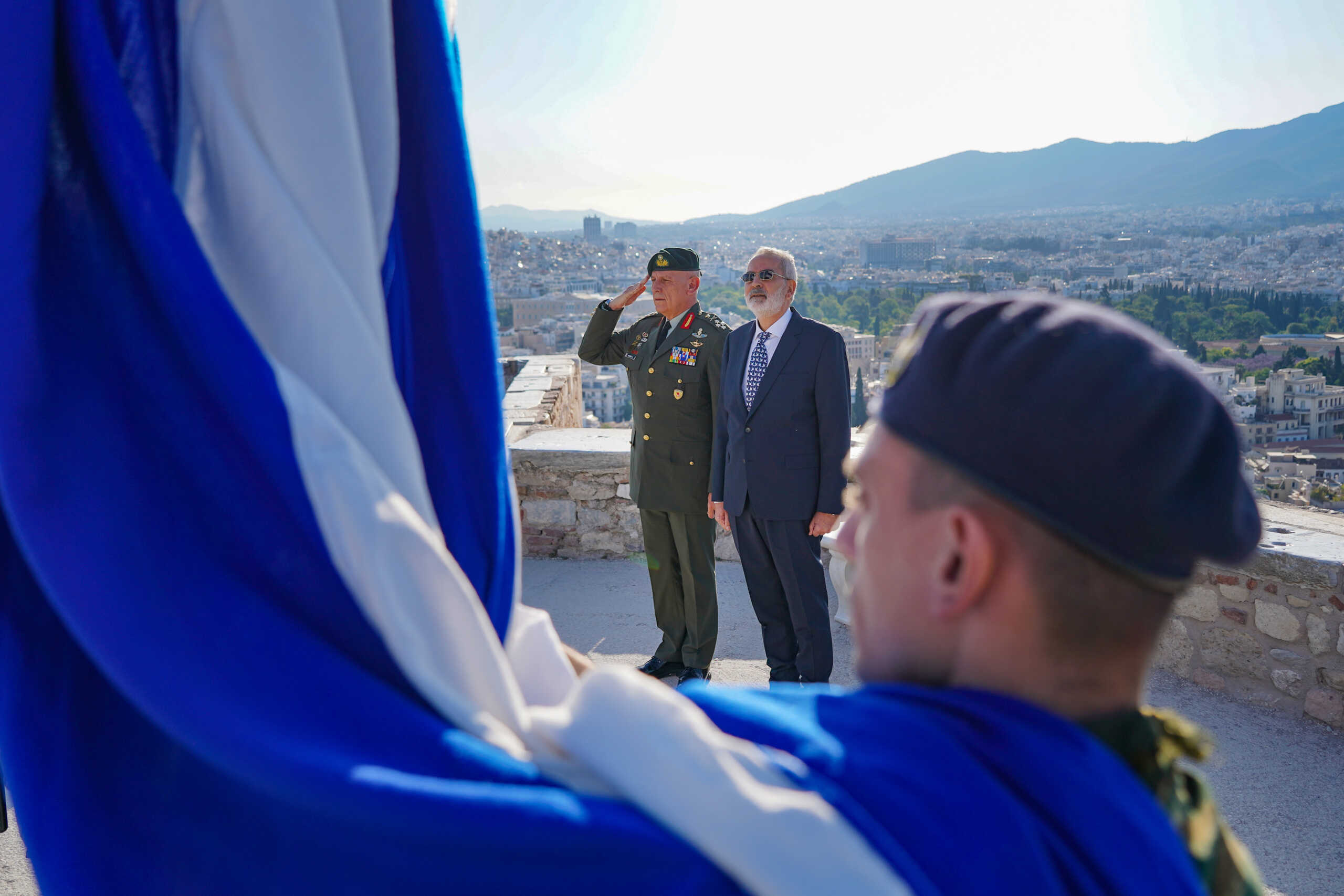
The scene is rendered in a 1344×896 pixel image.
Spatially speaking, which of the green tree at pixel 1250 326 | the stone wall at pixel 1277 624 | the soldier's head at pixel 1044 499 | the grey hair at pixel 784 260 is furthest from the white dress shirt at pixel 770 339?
the green tree at pixel 1250 326

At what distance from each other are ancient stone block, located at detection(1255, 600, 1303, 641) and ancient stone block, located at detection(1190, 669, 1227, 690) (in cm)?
28

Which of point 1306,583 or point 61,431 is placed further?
point 1306,583

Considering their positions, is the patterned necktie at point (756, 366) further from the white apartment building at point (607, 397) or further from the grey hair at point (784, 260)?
the white apartment building at point (607, 397)

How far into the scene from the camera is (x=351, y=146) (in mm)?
723

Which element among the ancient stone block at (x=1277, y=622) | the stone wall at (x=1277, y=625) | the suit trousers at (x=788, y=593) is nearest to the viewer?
the stone wall at (x=1277, y=625)

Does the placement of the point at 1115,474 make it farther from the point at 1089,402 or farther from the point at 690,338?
the point at 690,338

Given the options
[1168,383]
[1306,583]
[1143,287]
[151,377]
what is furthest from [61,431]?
[1143,287]

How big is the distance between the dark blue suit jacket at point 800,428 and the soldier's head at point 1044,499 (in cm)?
291

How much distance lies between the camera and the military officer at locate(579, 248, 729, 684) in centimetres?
389

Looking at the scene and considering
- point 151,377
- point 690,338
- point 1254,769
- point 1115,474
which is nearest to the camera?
point 1115,474

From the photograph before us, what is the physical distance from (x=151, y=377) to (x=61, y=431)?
2.5 inches

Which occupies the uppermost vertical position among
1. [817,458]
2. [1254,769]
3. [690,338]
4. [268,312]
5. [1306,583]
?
[268,312]

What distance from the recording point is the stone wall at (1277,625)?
3.25 metres

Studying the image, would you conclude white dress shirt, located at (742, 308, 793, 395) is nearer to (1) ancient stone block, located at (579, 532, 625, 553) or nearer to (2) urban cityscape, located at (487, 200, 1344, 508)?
(2) urban cityscape, located at (487, 200, 1344, 508)
